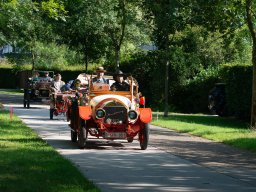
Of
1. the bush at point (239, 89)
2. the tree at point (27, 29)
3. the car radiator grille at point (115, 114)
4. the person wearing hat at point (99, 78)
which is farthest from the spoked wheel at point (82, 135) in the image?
the tree at point (27, 29)

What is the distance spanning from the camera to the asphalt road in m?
10.3

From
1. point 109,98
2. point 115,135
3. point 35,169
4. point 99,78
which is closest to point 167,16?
point 99,78

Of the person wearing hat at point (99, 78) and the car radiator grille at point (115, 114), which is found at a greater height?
the person wearing hat at point (99, 78)

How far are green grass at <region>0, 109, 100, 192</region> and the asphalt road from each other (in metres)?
0.29

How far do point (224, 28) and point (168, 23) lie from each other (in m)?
3.10

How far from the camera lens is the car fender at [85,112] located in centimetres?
1527

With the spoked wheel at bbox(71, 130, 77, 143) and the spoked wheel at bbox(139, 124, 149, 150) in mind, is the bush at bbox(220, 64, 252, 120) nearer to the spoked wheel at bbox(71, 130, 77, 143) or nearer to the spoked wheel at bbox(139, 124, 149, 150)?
the spoked wheel at bbox(71, 130, 77, 143)

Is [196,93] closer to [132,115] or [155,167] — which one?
[132,115]

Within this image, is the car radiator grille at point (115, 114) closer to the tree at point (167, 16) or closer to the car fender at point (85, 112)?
the car fender at point (85, 112)

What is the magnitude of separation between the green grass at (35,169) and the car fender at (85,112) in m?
1.03

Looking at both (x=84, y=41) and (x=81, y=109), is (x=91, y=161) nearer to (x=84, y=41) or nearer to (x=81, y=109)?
(x=81, y=109)

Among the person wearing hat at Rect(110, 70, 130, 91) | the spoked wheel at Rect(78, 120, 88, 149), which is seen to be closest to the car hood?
the spoked wheel at Rect(78, 120, 88, 149)

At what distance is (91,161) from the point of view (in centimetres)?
1308

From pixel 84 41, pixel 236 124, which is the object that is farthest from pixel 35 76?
pixel 236 124
